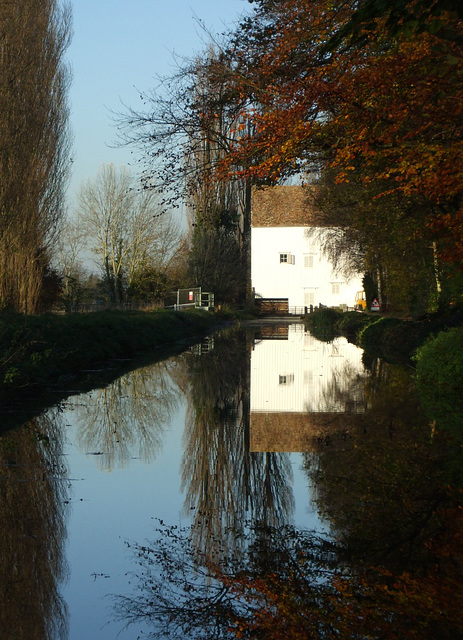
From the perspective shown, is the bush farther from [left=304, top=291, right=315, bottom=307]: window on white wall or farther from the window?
the window

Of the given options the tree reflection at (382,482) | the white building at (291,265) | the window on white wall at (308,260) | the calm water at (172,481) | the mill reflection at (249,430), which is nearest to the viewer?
the calm water at (172,481)

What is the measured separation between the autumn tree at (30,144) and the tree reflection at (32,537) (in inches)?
469

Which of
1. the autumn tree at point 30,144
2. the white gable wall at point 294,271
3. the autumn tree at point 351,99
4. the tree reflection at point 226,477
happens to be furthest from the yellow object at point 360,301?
the tree reflection at point 226,477

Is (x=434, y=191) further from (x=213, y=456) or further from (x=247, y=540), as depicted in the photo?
(x=247, y=540)

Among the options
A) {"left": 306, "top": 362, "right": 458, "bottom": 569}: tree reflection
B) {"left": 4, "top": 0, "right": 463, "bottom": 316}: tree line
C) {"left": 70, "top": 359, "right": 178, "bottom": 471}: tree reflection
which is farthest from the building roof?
{"left": 306, "top": 362, "right": 458, "bottom": 569}: tree reflection

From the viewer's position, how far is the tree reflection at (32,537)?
3.91 m

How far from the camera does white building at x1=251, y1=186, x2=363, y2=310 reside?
6366 centimetres

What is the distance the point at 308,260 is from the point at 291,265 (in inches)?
60.7

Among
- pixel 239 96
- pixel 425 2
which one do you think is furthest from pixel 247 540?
pixel 239 96

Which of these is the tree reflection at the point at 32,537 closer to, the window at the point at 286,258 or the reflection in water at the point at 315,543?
the reflection in water at the point at 315,543

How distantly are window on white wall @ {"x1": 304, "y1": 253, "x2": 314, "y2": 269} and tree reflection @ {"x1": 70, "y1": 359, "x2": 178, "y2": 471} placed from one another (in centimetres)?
4898

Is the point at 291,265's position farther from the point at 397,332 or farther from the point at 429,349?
the point at 429,349

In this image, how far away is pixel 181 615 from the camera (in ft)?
13.4

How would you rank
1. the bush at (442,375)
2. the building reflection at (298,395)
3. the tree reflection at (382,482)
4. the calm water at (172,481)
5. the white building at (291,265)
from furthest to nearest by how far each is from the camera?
1. the white building at (291,265)
2. the bush at (442,375)
3. the building reflection at (298,395)
4. the tree reflection at (382,482)
5. the calm water at (172,481)
